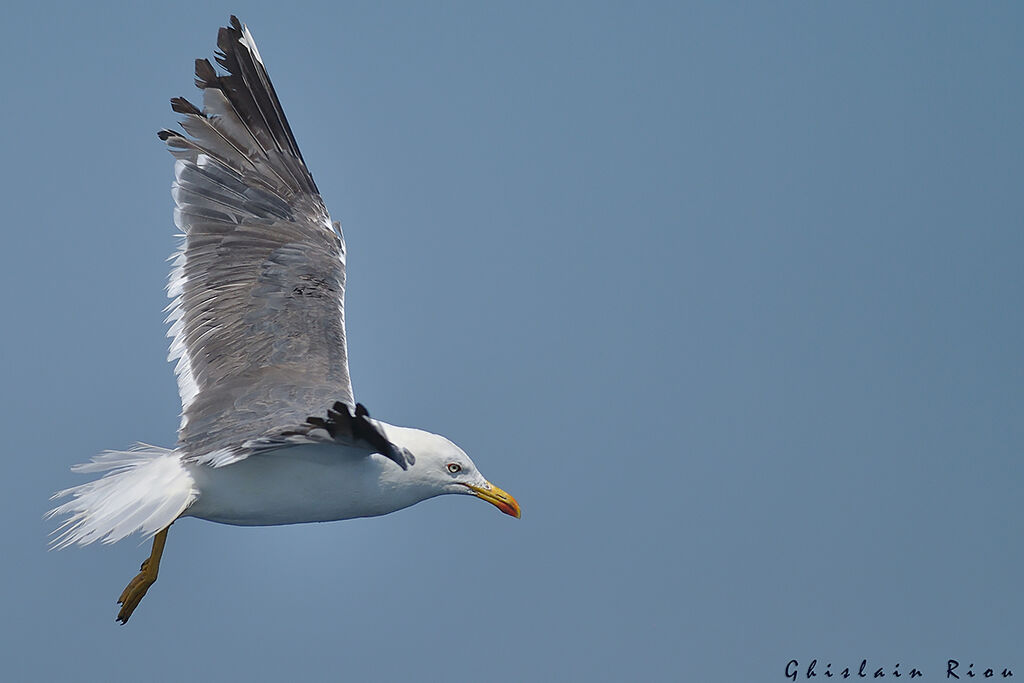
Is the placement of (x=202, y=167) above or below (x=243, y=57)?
below

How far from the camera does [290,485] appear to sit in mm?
8797

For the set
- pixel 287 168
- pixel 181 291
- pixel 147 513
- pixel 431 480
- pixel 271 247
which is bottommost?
pixel 147 513

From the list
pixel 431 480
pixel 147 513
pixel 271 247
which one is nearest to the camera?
pixel 147 513

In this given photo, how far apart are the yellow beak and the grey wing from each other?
3.99ft

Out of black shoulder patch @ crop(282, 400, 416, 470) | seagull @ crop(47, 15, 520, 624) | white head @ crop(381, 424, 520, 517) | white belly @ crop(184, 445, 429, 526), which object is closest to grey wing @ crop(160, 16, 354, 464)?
seagull @ crop(47, 15, 520, 624)

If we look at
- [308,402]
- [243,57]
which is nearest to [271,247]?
[243,57]

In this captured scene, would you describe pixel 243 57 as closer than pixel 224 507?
No

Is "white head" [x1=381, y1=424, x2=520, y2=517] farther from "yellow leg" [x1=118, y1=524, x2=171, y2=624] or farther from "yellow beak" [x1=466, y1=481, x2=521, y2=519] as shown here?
"yellow leg" [x1=118, y1=524, x2=171, y2=624]

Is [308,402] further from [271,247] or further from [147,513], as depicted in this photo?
[271,247]

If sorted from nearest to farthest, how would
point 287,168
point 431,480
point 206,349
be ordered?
point 431,480
point 206,349
point 287,168

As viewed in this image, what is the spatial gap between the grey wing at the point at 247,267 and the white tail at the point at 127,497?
0.25m

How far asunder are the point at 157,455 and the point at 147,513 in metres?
0.70

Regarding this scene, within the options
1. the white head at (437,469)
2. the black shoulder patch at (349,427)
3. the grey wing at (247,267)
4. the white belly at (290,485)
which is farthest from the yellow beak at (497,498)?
the black shoulder patch at (349,427)

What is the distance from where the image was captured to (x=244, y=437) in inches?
322
